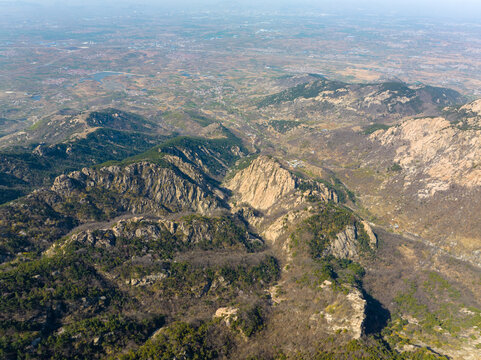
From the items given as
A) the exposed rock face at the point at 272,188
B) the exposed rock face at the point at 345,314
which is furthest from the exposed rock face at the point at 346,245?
the exposed rock face at the point at 272,188

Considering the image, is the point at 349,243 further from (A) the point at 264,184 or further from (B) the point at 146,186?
(B) the point at 146,186

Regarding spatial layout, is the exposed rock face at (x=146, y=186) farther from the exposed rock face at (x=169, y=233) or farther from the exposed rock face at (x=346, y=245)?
the exposed rock face at (x=346, y=245)

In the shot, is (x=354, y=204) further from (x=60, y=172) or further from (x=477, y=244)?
(x=60, y=172)

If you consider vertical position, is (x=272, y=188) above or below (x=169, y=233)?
below

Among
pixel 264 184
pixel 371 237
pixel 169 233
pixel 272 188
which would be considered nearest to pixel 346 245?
pixel 371 237

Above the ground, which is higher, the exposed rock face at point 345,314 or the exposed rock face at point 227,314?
the exposed rock face at point 345,314

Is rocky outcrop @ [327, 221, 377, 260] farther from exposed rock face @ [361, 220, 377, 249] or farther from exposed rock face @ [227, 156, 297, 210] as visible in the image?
exposed rock face @ [227, 156, 297, 210]

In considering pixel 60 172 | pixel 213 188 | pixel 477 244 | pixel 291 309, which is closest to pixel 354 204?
pixel 477 244

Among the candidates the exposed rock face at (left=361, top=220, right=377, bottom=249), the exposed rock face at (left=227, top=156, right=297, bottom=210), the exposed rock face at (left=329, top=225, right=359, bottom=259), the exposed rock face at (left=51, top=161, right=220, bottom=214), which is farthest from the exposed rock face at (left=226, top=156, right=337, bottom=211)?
the exposed rock face at (left=361, top=220, right=377, bottom=249)

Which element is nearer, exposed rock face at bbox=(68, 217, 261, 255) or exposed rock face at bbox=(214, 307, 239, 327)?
exposed rock face at bbox=(214, 307, 239, 327)
